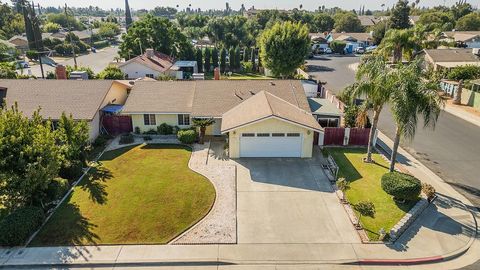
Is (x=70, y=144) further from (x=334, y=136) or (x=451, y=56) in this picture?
(x=451, y=56)

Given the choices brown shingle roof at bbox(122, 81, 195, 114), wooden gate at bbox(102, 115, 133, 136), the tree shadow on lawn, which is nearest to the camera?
the tree shadow on lawn

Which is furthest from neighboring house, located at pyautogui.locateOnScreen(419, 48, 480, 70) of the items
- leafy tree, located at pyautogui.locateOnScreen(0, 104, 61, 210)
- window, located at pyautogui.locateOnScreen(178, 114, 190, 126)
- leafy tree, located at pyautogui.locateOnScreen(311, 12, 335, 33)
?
leafy tree, located at pyautogui.locateOnScreen(311, 12, 335, 33)

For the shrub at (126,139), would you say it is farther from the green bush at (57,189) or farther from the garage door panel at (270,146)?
the garage door panel at (270,146)

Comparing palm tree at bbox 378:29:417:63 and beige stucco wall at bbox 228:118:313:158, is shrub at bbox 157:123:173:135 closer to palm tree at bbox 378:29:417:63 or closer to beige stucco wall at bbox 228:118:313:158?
beige stucco wall at bbox 228:118:313:158

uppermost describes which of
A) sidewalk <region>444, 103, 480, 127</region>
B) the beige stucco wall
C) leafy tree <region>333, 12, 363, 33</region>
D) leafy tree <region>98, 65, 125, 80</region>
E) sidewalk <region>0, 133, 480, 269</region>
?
leafy tree <region>333, 12, 363, 33</region>

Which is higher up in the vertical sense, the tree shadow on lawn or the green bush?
the green bush

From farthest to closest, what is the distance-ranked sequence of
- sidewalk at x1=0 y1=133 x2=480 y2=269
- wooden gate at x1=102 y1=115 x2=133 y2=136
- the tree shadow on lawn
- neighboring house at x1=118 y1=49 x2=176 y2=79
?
neighboring house at x1=118 y1=49 x2=176 y2=79 < wooden gate at x1=102 y1=115 x2=133 y2=136 < the tree shadow on lawn < sidewalk at x1=0 y1=133 x2=480 y2=269

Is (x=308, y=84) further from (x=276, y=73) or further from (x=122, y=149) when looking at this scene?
(x=122, y=149)
